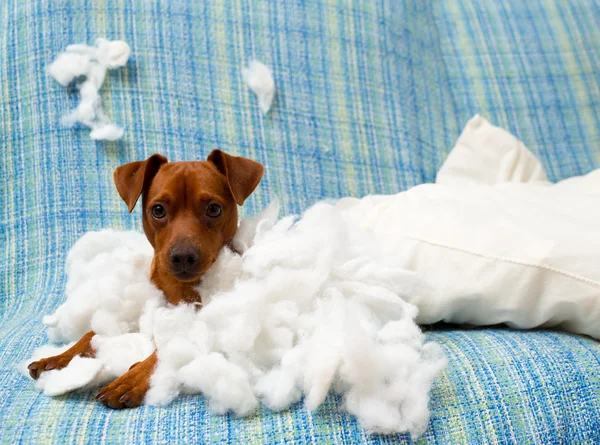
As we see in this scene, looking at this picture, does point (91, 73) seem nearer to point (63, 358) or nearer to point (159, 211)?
point (159, 211)

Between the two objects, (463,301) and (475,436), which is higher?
(463,301)

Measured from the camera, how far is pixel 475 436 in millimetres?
977

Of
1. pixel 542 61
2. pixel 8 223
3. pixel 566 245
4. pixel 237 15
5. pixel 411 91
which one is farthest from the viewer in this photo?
pixel 542 61

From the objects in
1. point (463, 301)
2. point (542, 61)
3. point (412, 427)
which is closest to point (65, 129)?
point (463, 301)

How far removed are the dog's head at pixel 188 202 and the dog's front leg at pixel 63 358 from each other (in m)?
0.21

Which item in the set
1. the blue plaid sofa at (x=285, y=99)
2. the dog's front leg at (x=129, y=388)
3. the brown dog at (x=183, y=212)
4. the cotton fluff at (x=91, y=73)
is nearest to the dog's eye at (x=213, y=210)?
the brown dog at (x=183, y=212)

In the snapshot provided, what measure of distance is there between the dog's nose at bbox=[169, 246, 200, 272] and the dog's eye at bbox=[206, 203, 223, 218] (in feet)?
0.38

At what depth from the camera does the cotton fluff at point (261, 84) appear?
1.97 meters

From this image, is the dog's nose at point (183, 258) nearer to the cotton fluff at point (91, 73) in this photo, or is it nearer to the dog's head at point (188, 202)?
the dog's head at point (188, 202)

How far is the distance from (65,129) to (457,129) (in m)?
1.34

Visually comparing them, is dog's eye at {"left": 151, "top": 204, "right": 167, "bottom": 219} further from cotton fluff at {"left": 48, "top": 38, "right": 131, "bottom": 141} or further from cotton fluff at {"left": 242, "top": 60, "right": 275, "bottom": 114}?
cotton fluff at {"left": 242, "top": 60, "right": 275, "bottom": 114}

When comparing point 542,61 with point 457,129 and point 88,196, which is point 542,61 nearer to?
point 457,129

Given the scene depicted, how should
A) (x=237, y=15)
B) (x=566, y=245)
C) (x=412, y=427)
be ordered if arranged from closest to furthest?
(x=412, y=427) < (x=566, y=245) < (x=237, y=15)

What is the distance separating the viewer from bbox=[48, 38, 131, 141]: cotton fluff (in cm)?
183
